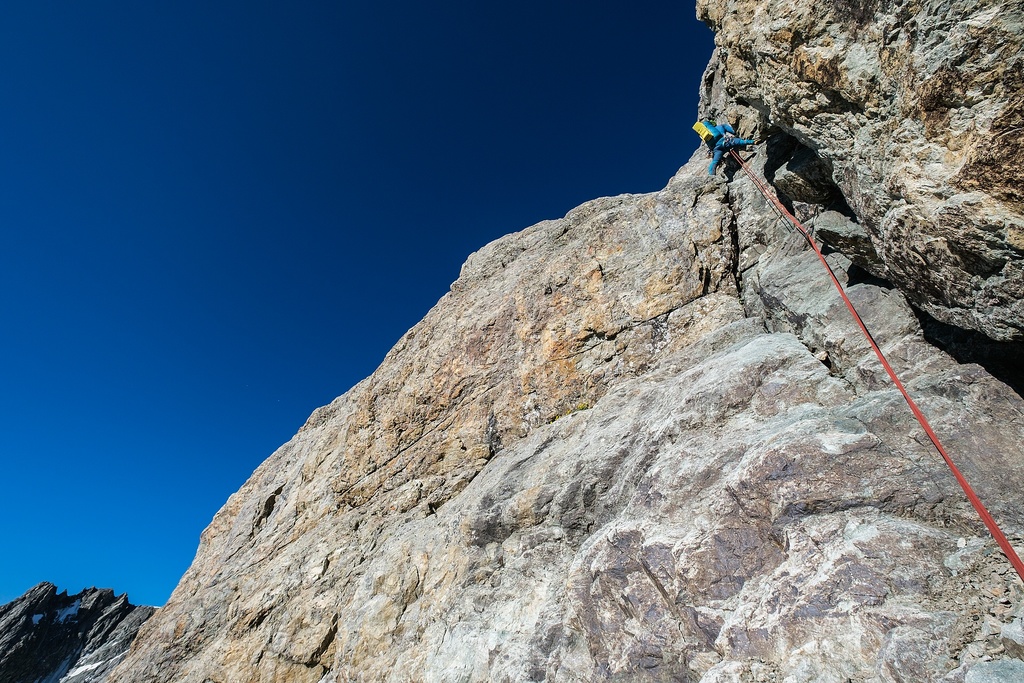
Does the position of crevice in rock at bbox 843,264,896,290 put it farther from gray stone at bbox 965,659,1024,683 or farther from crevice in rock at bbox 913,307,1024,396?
gray stone at bbox 965,659,1024,683

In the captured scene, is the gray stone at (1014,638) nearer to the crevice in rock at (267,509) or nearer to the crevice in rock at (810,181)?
the crevice in rock at (810,181)

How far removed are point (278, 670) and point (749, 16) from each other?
746 inches

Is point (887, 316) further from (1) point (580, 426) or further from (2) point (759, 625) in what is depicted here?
(1) point (580, 426)

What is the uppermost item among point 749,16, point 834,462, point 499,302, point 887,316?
point 499,302

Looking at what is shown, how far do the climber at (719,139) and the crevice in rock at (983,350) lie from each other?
31.5 feet

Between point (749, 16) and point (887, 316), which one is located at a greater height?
point (749, 16)

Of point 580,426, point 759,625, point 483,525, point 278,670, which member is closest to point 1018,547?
point 759,625

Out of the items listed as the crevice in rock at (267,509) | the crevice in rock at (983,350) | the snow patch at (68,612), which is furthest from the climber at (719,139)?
the snow patch at (68,612)

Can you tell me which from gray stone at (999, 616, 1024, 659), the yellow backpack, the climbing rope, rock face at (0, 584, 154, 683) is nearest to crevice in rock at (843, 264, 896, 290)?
the climbing rope

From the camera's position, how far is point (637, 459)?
938 centimetres

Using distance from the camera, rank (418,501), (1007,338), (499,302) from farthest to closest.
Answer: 1. (499,302)
2. (418,501)
3. (1007,338)

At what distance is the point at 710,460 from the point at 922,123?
5.22m

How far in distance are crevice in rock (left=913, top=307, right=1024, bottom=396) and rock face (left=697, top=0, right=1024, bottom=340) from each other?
595mm

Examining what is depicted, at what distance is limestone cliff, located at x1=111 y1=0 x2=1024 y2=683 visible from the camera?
18.0 ft
